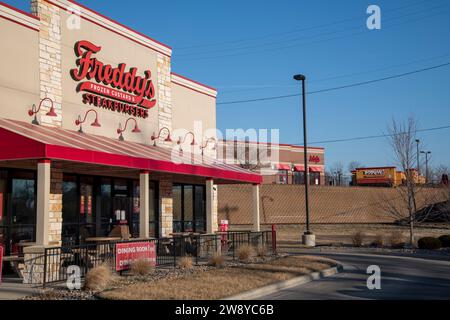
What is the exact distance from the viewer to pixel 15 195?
15375 mm

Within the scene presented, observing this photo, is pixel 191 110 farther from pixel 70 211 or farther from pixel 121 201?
pixel 70 211

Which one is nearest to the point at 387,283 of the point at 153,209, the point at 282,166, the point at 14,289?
the point at 14,289

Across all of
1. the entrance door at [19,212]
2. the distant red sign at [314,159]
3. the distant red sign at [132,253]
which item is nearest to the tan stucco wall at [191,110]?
the entrance door at [19,212]

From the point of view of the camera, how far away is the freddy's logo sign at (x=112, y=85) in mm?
17609

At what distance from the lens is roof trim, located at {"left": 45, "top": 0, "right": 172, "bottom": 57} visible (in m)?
17.1

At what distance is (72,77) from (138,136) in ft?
13.0

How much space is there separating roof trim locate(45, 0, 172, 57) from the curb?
10773 millimetres

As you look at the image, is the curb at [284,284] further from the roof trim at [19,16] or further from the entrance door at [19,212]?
the roof trim at [19,16]

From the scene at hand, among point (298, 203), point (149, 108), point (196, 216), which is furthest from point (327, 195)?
point (149, 108)

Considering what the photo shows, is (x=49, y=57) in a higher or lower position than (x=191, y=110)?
higher

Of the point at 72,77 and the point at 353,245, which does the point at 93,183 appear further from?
the point at 353,245

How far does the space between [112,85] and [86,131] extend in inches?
89.0

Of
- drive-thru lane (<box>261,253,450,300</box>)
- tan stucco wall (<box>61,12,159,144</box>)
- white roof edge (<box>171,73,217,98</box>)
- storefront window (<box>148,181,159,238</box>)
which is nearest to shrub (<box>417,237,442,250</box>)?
drive-thru lane (<box>261,253,450,300</box>)

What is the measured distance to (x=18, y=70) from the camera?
15211mm
